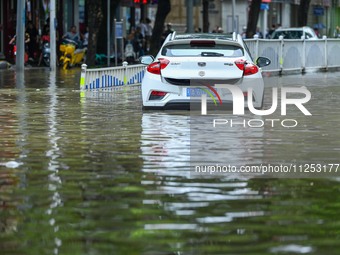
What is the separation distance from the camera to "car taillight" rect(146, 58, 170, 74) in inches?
750

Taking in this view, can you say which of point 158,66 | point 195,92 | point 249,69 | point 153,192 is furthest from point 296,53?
point 153,192

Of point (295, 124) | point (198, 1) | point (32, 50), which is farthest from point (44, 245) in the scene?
point (198, 1)

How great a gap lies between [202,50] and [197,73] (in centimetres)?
73

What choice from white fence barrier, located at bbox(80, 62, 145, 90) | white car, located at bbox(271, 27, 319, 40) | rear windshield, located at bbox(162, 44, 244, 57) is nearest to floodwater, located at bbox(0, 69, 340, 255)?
rear windshield, located at bbox(162, 44, 244, 57)

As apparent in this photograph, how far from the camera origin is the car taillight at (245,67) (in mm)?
18969

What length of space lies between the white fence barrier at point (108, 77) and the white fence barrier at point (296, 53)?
6.82 meters

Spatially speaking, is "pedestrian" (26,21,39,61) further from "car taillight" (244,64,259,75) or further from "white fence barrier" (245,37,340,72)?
"car taillight" (244,64,259,75)

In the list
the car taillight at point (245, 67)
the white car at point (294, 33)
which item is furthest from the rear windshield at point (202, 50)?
the white car at point (294, 33)

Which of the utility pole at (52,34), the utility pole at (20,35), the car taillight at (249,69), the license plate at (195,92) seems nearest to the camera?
the license plate at (195,92)

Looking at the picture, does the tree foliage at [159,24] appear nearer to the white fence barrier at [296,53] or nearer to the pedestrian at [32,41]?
the pedestrian at [32,41]

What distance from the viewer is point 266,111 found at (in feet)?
67.2

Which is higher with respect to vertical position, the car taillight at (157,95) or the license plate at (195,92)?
the license plate at (195,92)

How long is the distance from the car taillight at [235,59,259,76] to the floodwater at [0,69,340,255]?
115 centimetres

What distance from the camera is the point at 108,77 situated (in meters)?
29.2
